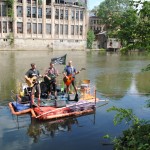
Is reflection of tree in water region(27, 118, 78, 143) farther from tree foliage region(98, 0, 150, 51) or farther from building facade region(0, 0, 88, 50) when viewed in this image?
building facade region(0, 0, 88, 50)

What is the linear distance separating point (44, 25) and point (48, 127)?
57.0 m

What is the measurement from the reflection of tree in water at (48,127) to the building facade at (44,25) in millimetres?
52744

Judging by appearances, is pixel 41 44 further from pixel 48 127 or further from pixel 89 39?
pixel 48 127

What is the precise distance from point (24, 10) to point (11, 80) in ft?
143

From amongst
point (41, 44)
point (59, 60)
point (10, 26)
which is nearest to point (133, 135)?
point (59, 60)

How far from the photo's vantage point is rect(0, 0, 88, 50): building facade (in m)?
63.7

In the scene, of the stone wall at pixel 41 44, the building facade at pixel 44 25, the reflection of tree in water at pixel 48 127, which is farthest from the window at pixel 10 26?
the reflection of tree in water at pixel 48 127

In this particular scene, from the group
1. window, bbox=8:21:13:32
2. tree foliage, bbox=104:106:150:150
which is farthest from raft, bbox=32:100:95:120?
window, bbox=8:21:13:32

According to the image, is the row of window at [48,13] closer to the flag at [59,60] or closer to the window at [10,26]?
the window at [10,26]

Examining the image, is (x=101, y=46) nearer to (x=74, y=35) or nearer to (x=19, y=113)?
(x=74, y=35)

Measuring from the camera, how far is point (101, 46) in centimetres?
8431

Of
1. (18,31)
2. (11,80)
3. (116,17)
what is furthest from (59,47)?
(116,17)

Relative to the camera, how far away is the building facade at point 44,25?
6366cm

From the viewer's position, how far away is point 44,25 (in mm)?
67062
